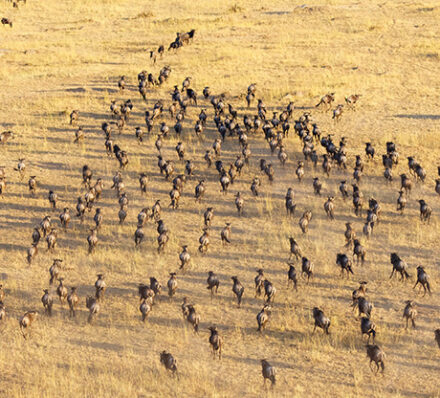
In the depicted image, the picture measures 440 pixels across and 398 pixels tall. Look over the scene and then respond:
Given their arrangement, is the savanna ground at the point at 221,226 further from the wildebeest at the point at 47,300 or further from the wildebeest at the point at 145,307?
the wildebeest at the point at 145,307

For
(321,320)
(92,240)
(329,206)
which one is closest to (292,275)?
(321,320)

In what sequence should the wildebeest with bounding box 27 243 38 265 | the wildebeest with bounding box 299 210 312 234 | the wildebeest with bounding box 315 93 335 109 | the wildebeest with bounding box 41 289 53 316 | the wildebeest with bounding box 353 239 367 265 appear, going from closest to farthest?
the wildebeest with bounding box 41 289 53 316 → the wildebeest with bounding box 353 239 367 265 → the wildebeest with bounding box 27 243 38 265 → the wildebeest with bounding box 299 210 312 234 → the wildebeest with bounding box 315 93 335 109

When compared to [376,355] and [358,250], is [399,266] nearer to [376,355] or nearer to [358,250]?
[358,250]

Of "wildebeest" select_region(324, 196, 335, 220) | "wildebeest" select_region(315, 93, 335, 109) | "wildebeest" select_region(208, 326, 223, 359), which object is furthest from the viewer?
"wildebeest" select_region(315, 93, 335, 109)

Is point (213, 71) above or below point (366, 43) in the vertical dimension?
below

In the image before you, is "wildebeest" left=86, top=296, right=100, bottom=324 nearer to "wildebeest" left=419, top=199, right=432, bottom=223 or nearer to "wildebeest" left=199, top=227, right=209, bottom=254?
"wildebeest" left=199, top=227, right=209, bottom=254

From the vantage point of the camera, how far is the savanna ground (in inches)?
705

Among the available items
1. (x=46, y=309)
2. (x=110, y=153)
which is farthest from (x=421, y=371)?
(x=110, y=153)

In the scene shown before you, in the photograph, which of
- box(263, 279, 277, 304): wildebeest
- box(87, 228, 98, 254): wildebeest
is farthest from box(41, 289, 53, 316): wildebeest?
box(263, 279, 277, 304): wildebeest

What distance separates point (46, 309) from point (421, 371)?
37.6 ft

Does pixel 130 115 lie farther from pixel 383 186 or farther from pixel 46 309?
pixel 46 309

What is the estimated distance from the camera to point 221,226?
2619 centimetres

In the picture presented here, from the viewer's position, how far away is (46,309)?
2059cm

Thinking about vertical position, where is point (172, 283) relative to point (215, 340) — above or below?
above
